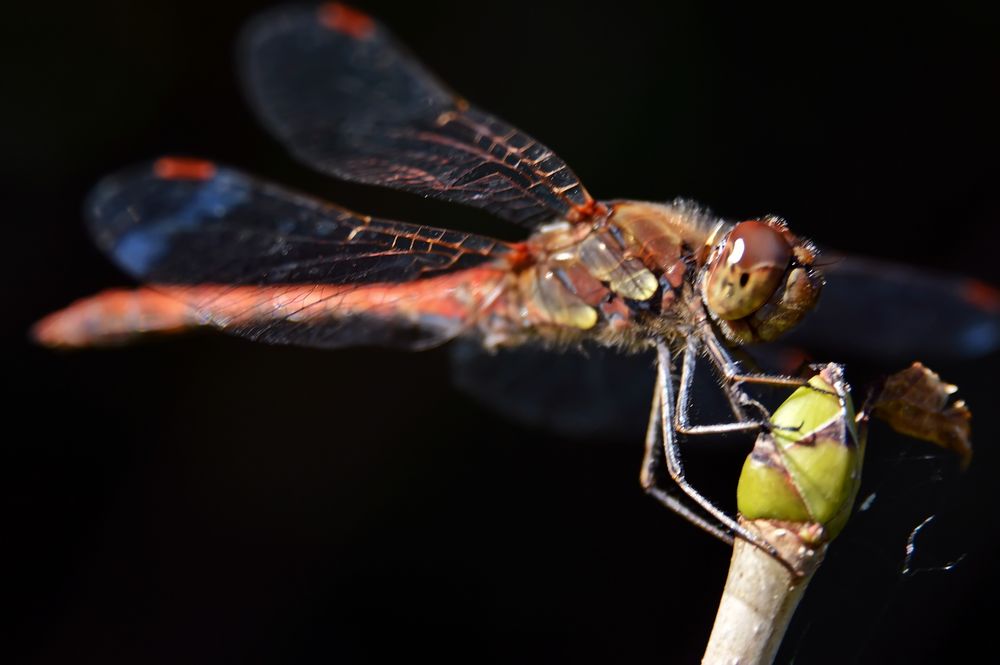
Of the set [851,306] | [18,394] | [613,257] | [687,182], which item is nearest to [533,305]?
[613,257]

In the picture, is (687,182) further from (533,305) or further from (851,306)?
(533,305)

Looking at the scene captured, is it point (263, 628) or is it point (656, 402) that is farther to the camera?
point (263, 628)

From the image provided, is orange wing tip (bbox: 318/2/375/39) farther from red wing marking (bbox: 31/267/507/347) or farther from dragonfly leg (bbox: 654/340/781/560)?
dragonfly leg (bbox: 654/340/781/560)

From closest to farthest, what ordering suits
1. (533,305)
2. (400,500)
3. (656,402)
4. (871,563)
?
(871,563)
(656,402)
(533,305)
(400,500)

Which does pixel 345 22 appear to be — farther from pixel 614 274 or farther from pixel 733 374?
pixel 733 374

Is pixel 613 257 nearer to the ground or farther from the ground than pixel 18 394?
farther from the ground

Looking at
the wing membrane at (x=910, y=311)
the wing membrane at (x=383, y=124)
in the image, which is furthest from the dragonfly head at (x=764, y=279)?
the wing membrane at (x=910, y=311)

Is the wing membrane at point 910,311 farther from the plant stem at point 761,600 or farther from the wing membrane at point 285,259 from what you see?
the plant stem at point 761,600
